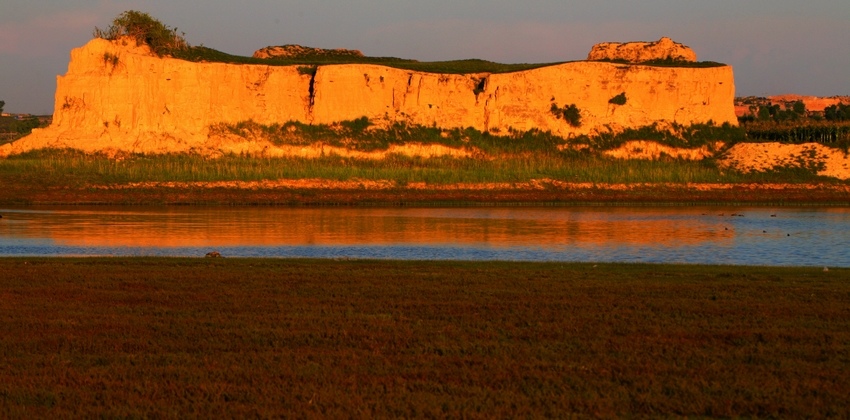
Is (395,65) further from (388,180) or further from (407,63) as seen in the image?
(388,180)

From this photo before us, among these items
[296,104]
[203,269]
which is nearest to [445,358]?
[203,269]

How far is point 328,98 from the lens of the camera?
231 feet

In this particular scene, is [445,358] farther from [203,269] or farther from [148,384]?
[203,269]

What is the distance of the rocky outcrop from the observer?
301 ft

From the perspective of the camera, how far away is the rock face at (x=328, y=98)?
6438 centimetres

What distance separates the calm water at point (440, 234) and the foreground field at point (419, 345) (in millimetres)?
7192

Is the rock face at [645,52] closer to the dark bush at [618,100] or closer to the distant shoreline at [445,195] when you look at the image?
the dark bush at [618,100]

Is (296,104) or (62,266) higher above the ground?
(296,104)

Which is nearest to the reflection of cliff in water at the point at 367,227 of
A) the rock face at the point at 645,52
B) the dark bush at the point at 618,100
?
the dark bush at the point at 618,100

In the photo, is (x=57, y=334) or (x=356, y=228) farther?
(x=356, y=228)

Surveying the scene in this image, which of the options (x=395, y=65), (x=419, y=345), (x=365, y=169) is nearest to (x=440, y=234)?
(x=419, y=345)

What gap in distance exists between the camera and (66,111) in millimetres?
64875

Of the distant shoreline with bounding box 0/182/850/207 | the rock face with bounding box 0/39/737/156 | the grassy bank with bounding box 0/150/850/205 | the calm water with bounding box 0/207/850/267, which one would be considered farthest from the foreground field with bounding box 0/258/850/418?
the rock face with bounding box 0/39/737/156

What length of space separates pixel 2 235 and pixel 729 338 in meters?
25.3
